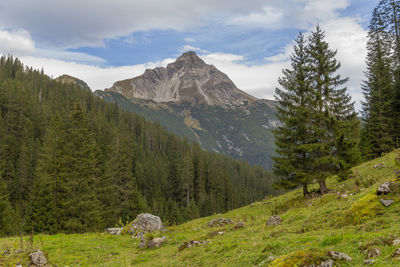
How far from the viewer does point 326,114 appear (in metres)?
22.3

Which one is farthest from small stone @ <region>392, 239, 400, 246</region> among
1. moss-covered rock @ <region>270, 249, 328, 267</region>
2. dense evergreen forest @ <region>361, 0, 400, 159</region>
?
dense evergreen forest @ <region>361, 0, 400, 159</region>

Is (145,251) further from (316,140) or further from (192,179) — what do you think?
(192,179)

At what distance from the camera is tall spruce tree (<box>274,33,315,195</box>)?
22.5m

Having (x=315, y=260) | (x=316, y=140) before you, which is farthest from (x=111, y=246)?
(x=316, y=140)

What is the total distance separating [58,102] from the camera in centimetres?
11575

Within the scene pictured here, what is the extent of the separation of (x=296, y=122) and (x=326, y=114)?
2677 mm

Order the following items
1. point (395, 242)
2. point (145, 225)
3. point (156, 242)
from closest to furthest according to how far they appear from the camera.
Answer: point (395, 242) < point (156, 242) < point (145, 225)

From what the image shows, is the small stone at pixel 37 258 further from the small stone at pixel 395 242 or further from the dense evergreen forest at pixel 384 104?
the dense evergreen forest at pixel 384 104

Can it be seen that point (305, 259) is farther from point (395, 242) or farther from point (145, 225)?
point (145, 225)

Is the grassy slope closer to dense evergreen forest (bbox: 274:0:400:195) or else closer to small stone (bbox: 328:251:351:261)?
small stone (bbox: 328:251:351:261)

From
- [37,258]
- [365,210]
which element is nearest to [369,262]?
[365,210]

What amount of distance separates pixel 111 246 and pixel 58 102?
120 metres

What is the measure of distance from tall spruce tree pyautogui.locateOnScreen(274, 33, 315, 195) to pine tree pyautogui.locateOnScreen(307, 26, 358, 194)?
0.61 metres

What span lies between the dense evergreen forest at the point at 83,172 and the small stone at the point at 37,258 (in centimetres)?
172
